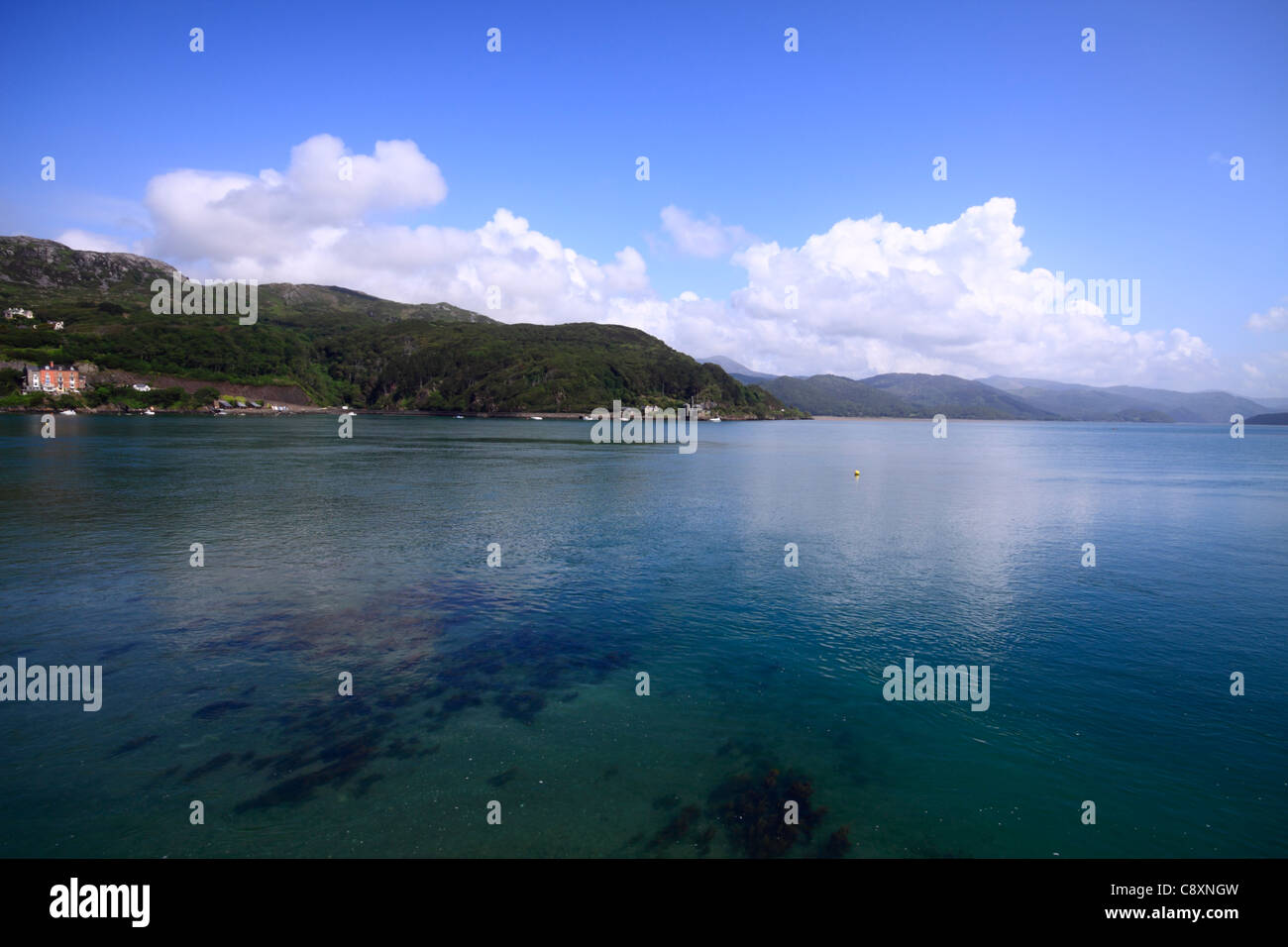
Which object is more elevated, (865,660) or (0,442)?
(0,442)

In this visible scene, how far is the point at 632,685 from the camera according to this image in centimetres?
2319

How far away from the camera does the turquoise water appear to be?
50.3 feet

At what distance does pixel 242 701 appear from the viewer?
2097 cm

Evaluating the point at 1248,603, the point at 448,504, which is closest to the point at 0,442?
the point at 448,504

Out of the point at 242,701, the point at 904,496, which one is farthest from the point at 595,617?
the point at 904,496

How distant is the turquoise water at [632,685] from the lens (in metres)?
15.3

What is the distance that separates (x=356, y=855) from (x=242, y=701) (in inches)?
405
